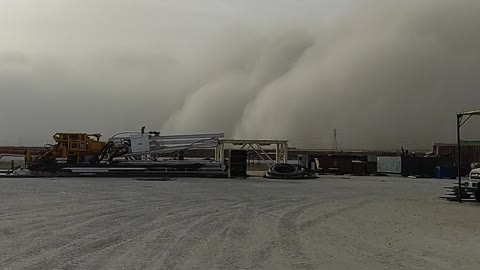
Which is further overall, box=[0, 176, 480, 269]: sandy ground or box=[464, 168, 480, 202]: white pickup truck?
box=[464, 168, 480, 202]: white pickup truck

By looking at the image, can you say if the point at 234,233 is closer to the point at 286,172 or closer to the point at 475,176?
the point at 475,176

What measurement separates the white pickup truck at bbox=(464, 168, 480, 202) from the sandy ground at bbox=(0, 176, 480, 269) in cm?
132

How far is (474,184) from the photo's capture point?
1989cm

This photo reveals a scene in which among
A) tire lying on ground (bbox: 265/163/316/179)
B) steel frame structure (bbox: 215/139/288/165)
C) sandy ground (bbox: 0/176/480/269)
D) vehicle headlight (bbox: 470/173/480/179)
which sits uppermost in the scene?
steel frame structure (bbox: 215/139/288/165)

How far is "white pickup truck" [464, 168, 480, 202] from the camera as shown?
19766 mm

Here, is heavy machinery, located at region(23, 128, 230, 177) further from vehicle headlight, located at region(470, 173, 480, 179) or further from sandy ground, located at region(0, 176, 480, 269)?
vehicle headlight, located at region(470, 173, 480, 179)

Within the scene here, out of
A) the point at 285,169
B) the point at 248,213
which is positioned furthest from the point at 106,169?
the point at 248,213

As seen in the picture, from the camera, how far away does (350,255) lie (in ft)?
29.6

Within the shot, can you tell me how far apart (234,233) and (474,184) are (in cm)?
1191

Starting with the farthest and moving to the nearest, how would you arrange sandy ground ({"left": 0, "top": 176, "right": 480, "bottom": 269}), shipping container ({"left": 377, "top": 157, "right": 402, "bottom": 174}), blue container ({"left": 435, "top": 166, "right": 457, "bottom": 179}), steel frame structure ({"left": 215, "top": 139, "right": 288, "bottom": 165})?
shipping container ({"left": 377, "top": 157, "right": 402, "bottom": 174}), blue container ({"left": 435, "top": 166, "right": 457, "bottom": 179}), steel frame structure ({"left": 215, "top": 139, "right": 288, "bottom": 165}), sandy ground ({"left": 0, "top": 176, "right": 480, "bottom": 269})

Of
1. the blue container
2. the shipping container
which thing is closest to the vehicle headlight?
the blue container

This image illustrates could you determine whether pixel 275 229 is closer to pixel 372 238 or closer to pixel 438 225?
pixel 372 238

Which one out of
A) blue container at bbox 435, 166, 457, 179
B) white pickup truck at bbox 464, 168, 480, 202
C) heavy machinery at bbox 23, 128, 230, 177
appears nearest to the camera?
white pickup truck at bbox 464, 168, 480, 202

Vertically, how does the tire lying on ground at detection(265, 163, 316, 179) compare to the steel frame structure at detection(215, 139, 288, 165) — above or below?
below
